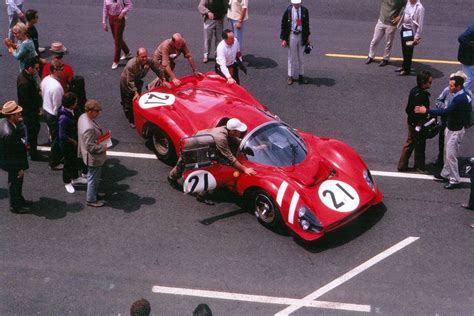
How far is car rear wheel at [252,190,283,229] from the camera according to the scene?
29.3 ft

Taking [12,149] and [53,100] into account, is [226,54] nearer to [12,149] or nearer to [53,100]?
[53,100]

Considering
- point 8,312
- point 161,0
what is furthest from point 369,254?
point 161,0

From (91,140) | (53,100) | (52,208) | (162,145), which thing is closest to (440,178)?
(162,145)

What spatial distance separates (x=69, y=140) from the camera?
9.60m

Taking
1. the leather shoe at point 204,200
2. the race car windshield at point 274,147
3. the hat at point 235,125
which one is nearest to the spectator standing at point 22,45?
the leather shoe at point 204,200

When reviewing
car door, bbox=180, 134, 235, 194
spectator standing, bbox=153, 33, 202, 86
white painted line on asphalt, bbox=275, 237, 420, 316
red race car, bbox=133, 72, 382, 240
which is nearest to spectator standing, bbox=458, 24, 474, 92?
red race car, bbox=133, 72, 382, 240

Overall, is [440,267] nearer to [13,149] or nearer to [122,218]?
[122,218]

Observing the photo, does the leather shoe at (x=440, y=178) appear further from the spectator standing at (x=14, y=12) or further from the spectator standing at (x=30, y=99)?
the spectator standing at (x=14, y=12)

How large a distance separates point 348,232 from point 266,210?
1.25m

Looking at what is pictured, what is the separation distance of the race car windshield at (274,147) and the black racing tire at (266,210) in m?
0.51

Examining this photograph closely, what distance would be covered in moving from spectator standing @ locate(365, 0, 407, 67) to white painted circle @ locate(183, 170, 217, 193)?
661 centimetres

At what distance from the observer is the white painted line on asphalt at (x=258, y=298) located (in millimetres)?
7820

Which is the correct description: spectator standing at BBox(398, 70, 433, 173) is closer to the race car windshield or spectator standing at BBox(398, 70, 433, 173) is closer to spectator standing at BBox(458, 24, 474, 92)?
the race car windshield

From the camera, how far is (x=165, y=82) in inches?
443
